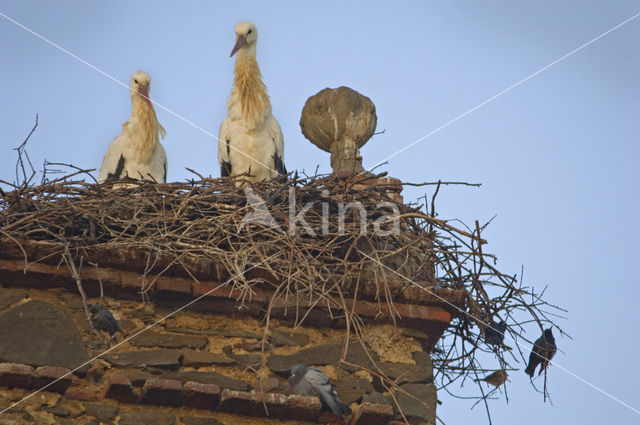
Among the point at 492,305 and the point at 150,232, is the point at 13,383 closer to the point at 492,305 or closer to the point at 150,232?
the point at 150,232

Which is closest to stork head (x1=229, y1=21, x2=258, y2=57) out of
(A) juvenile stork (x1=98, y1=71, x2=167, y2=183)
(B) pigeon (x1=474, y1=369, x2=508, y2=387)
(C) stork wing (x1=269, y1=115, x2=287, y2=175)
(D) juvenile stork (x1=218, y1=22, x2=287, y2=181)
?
(D) juvenile stork (x1=218, y1=22, x2=287, y2=181)

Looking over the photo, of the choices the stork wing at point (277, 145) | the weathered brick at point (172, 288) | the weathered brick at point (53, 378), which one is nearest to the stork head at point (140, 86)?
the stork wing at point (277, 145)

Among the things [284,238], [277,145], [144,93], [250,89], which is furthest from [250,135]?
[284,238]

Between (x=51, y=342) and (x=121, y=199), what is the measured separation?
4.01 ft

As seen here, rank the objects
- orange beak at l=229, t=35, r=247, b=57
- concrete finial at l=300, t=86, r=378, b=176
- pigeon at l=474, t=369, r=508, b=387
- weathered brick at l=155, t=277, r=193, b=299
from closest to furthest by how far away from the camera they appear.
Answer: weathered brick at l=155, t=277, r=193, b=299, pigeon at l=474, t=369, r=508, b=387, concrete finial at l=300, t=86, r=378, b=176, orange beak at l=229, t=35, r=247, b=57

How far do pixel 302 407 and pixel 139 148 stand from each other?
4.67 metres

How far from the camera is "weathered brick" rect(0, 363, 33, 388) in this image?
169 inches

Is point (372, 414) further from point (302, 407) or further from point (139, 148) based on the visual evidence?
point (139, 148)

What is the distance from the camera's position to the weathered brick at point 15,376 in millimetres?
4305

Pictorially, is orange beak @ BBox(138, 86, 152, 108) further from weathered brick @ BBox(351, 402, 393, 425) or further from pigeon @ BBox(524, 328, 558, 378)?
weathered brick @ BBox(351, 402, 393, 425)

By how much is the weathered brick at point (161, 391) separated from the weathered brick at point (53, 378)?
0.35m

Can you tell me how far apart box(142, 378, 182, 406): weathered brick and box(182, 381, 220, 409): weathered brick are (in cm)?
4

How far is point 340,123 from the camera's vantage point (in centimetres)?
697

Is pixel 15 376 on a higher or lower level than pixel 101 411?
higher
